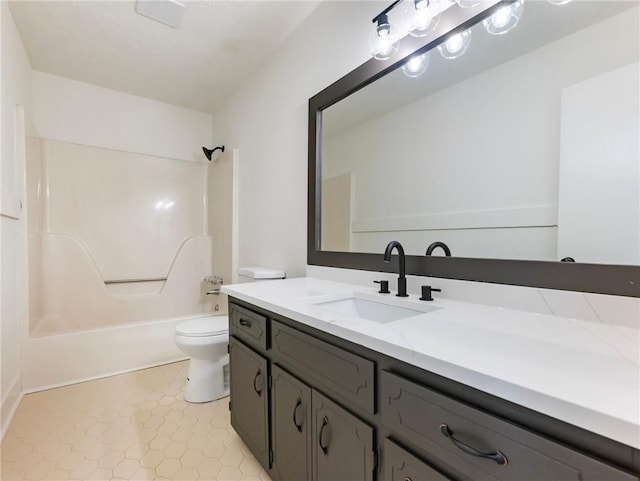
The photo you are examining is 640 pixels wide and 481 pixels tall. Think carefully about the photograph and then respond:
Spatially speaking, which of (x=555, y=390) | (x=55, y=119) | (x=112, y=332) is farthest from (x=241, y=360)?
(x=55, y=119)

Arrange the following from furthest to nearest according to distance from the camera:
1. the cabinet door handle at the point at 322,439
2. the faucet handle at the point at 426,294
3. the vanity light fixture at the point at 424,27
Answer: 1. the faucet handle at the point at 426,294
2. the vanity light fixture at the point at 424,27
3. the cabinet door handle at the point at 322,439

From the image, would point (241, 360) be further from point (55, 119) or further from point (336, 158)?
point (55, 119)

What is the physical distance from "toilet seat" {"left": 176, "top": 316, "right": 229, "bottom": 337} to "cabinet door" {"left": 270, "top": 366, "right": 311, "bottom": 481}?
0.90m

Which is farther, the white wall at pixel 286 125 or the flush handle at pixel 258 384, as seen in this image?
the white wall at pixel 286 125

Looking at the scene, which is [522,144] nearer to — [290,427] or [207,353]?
[290,427]

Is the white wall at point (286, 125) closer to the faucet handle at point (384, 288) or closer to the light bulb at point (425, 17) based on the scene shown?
the light bulb at point (425, 17)

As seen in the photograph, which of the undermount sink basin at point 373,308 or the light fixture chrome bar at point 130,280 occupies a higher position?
the undermount sink basin at point 373,308

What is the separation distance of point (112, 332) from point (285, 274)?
1.58m

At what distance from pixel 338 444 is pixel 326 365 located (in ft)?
0.72

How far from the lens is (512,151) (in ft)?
3.42

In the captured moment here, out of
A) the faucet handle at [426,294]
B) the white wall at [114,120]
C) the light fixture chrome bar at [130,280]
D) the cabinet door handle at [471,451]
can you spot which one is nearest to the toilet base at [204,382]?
the light fixture chrome bar at [130,280]

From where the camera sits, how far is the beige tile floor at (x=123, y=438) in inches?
55.9

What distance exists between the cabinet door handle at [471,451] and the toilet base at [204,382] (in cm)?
179

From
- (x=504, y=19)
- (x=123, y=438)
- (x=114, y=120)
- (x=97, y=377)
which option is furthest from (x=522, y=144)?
(x=114, y=120)
